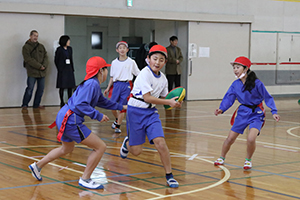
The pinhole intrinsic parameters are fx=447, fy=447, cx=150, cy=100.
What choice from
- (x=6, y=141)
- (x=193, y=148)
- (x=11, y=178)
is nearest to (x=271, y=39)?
(x=193, y=148)

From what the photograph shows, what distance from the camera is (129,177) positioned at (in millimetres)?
5270

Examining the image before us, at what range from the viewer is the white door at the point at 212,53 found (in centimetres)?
1593

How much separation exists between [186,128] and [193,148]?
2.25m

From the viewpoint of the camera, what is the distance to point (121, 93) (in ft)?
28.6

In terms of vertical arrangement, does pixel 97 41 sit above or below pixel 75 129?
above

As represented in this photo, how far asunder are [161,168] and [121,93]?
3.19 m

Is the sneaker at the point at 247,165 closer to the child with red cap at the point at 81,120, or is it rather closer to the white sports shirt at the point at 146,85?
the white sports shirt at the point at 146,85

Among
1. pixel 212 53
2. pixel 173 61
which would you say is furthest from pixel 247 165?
pixel 212 53

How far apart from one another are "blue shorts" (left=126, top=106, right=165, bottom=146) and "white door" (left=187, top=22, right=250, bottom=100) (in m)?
10.8

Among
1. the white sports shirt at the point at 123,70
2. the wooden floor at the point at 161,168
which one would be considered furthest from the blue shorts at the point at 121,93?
the wooden floor at the point at 161,168

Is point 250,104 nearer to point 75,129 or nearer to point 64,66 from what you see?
point 75,129

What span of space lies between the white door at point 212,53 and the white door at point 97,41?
536cm

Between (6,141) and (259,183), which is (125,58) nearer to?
(6,141)

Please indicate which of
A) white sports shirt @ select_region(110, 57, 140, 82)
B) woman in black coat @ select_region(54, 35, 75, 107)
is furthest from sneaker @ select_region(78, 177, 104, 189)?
woman in black coat @ select_region(54, 35, 75, 107)
